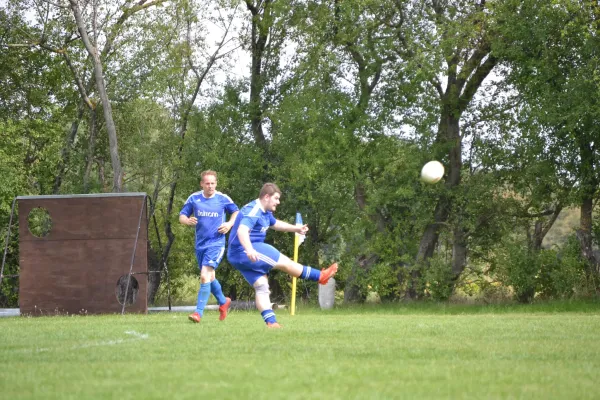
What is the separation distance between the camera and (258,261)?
33.0ft

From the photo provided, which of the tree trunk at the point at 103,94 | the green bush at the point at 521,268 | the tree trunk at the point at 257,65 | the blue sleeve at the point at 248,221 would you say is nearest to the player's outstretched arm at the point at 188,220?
the blue sleeve at the point at 248,221

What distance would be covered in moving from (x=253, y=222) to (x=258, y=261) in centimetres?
46

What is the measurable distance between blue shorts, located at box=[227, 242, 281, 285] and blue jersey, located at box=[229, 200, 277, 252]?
0.08 metres

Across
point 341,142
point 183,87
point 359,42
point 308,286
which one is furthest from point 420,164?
point 183,87

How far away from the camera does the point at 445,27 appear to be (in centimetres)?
2039

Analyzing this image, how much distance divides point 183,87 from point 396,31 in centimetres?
835

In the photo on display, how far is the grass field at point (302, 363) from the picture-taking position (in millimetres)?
5242

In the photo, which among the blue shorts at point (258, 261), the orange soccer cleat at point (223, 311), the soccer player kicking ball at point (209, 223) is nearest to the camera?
the blue shorts at point (258, 261)

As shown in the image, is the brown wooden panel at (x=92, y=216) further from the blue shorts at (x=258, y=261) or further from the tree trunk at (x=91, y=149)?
the blue shorts at (x=258, y=261)

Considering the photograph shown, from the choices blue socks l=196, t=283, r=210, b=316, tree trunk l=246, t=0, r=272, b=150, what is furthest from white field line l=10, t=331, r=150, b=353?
tree trunk l=246, t=0, r=272, b=150

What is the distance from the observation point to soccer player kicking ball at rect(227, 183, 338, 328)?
992 centimetres

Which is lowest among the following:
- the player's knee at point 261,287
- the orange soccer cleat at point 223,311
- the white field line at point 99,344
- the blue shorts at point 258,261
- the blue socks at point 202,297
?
the white field line at point 99,344

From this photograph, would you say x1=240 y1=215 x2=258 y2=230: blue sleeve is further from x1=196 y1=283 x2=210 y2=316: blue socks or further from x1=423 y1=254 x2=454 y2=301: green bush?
x1=423 y1=254 x2=454 y2=301: green bush

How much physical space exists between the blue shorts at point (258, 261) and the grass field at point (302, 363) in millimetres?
670
